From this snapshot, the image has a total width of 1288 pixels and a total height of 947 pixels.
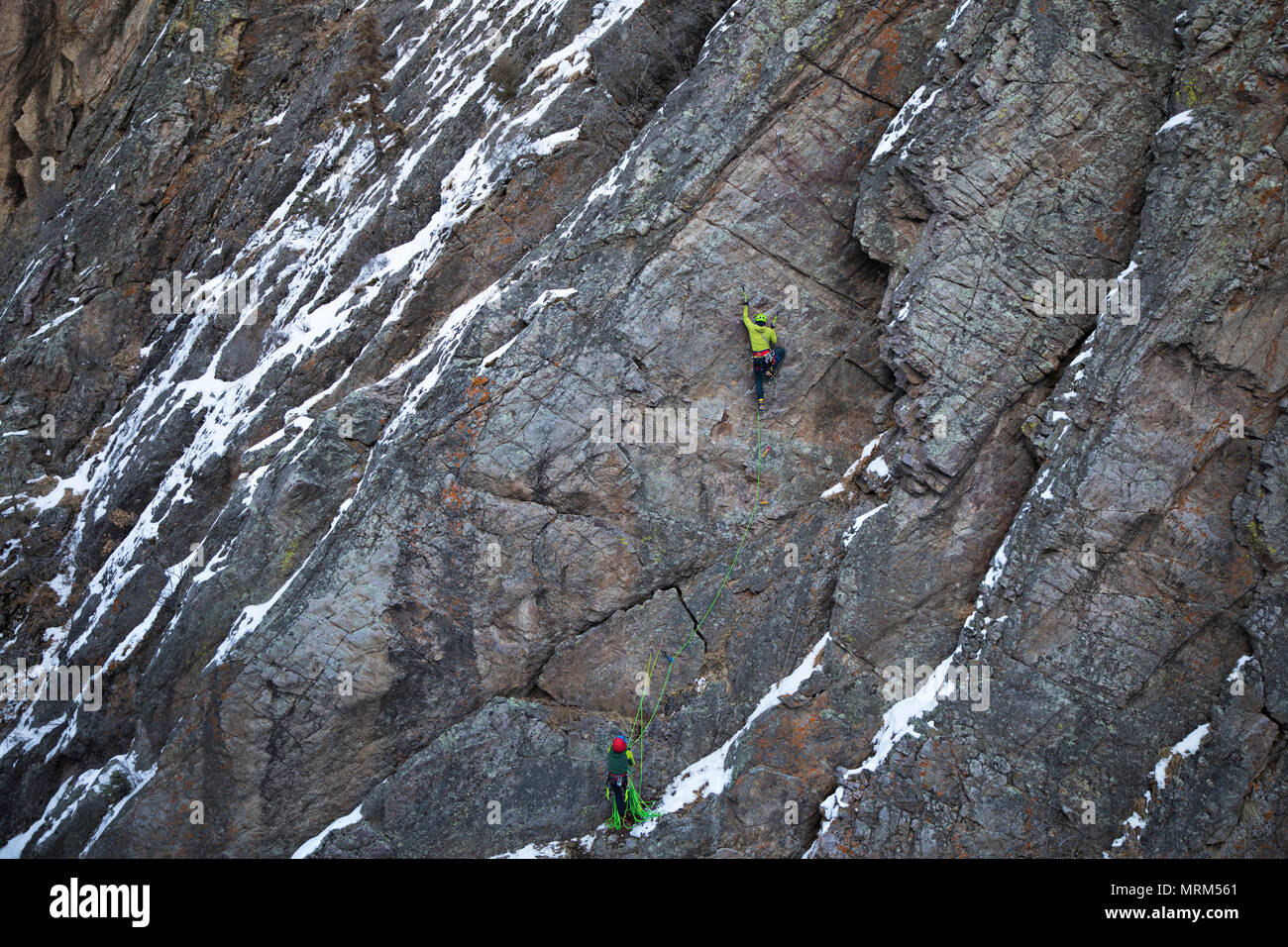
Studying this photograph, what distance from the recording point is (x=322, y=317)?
1652 centimetres

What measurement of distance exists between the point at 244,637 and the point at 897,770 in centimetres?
974

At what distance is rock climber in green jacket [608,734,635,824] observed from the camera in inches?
479

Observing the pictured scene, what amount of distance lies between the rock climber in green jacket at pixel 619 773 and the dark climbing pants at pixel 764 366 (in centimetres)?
557

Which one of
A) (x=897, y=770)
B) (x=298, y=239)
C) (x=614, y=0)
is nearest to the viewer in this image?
(x=897, y=770)

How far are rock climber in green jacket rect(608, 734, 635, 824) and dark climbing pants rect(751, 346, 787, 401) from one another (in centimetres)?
557

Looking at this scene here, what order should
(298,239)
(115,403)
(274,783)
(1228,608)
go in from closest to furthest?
(1228,608), (274,783), (298,239), (115,403)

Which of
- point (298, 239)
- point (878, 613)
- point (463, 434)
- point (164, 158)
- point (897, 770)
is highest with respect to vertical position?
point (164, 158)

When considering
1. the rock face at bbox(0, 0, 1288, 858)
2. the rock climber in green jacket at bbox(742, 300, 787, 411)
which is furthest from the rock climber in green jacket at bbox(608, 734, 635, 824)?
the rock climber in green jacket at bbox(742, 300, 787, 411)

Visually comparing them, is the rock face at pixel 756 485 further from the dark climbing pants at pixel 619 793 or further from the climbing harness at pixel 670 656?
the dark climbing pants at pixel 619 793

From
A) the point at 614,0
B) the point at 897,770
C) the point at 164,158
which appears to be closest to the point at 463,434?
the point at 897,770

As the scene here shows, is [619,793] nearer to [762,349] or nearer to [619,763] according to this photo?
[619,763]

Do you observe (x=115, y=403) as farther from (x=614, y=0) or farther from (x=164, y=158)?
(x=614, y=0)

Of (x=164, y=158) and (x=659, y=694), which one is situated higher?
(x=164, y=158)

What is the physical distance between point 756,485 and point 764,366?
73.3 inches
